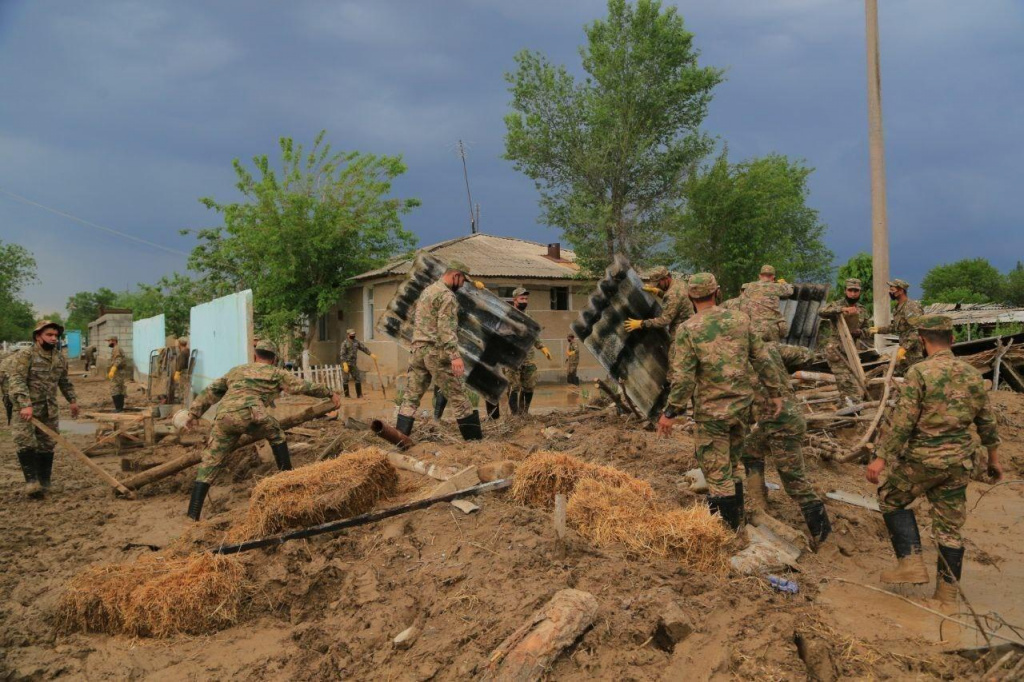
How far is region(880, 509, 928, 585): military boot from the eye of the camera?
13.9 ft

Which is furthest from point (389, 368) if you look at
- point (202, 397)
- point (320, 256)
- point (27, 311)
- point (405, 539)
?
point (27, 311)

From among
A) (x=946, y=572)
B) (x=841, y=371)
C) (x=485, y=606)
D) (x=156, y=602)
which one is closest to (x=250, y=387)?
(x=156, y=602)

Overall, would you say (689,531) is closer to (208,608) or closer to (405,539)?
(405,539)

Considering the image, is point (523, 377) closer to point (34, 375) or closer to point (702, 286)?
point (702, 286)

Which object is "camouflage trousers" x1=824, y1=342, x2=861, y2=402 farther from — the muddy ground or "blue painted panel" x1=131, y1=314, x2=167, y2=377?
"blue painted panel" x1=131, y1=314, x2=167, y2=377

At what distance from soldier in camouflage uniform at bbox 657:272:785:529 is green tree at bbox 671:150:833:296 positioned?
13.3 m

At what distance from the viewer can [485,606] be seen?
12.5 ft

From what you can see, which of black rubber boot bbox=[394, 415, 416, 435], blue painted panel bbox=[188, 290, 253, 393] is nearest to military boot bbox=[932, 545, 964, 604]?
black rubber boot bbox=[394, 415, 416, 435]

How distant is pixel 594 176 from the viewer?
1925 cm

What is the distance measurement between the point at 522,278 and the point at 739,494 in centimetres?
1641

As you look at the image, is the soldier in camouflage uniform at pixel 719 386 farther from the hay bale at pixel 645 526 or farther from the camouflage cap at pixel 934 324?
the camouflage cap at pixel 934 324

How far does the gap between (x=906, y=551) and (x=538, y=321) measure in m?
17.8

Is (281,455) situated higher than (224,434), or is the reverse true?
(224,434)

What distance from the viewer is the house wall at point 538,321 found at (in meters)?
21.0
